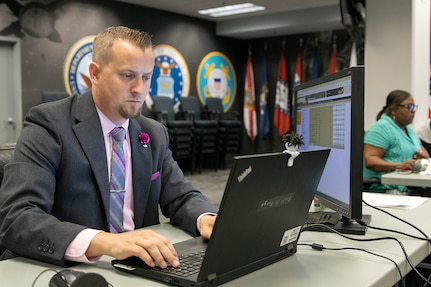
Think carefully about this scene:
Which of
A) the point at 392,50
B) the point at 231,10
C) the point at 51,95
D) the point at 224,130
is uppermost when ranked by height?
the point at 231,10

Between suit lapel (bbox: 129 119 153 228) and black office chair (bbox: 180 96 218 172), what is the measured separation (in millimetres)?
6399

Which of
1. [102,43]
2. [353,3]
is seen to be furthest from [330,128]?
[353,3]

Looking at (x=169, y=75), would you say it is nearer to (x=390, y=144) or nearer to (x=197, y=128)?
(x=197, y=128)

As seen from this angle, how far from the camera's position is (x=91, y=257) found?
1051 millimetres

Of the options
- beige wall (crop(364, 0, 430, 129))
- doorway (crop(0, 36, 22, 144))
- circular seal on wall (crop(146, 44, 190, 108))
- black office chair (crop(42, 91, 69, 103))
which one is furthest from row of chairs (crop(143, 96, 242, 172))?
beige wall (crop(364, 0, 430, 129))

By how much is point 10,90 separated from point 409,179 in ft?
17.6

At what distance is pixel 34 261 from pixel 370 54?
4268 mm

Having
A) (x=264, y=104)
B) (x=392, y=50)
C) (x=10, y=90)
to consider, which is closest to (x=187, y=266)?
(x=392, y=50)

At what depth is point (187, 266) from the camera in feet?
3.18

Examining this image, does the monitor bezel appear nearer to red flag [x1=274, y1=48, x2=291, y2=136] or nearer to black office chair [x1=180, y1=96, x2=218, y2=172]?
black office chair [x1=180, y1=96, x2=218, y2=172]

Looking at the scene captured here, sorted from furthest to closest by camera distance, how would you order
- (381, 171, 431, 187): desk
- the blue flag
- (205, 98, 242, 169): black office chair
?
the blue flag, (205, 98, 242, 169): black office chair, (381, 171, 431, 187): desk

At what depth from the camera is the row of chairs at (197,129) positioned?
7520 millimetres

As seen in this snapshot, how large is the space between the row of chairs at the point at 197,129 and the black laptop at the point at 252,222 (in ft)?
20.6

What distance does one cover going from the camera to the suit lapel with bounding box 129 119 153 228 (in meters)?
1.43
